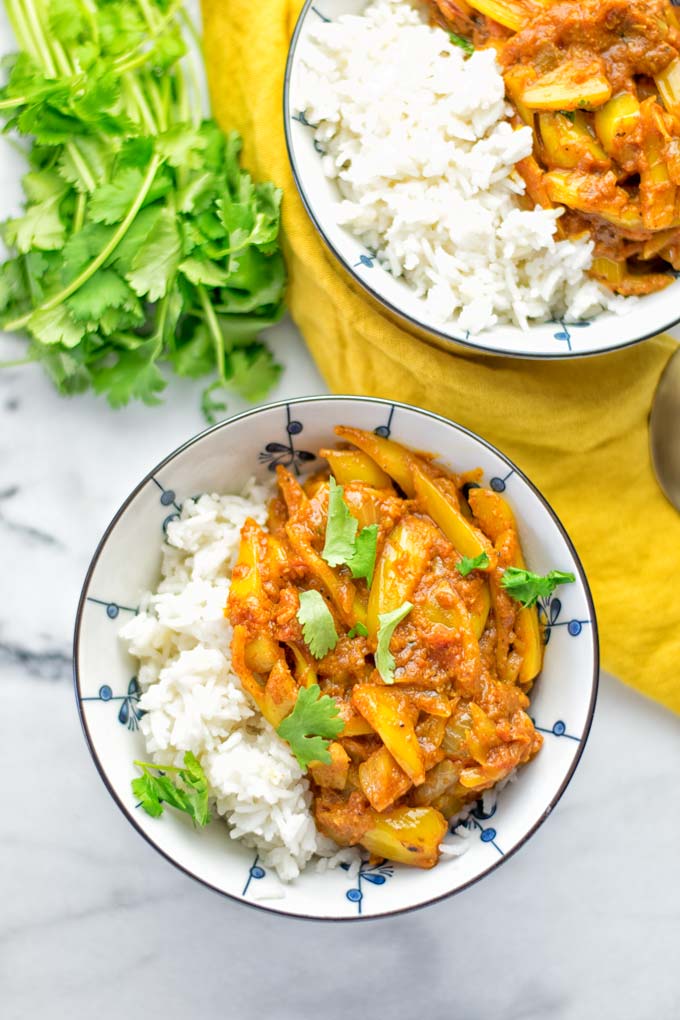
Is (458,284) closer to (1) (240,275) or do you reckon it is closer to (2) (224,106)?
(1) (240,275)

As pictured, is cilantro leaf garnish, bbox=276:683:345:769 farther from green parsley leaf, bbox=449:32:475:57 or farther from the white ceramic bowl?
green parsley leaf, bbox=449:32:475:57

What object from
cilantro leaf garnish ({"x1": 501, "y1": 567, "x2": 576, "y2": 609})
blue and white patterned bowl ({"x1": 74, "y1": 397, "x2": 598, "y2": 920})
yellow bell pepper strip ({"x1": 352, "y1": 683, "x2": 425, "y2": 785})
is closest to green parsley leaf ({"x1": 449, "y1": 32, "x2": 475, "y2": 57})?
blue and white patterned bowl ({"x1": 74, "y1": 397, "x2": 598, "y2": 920})

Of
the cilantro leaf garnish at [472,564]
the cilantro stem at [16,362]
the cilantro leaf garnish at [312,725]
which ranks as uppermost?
the cilantro stem at [16,362]

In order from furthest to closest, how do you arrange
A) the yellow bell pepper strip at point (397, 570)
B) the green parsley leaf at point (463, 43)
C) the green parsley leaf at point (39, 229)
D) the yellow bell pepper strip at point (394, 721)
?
the green parsley leaf at point (39, 229), the green parsley leaf at point (463, 43), the yellow bell pepper strip at point (397, 570), the yellow bell pepper strip at point (394, 721)

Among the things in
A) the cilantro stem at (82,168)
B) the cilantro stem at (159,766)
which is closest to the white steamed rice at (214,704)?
the cilantro stem at (159,766)

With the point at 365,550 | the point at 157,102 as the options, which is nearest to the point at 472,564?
the point at 365,550

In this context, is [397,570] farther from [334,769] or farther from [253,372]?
[253,372]

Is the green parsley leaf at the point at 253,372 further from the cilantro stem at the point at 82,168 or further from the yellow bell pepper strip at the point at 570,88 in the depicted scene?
the yellow bell pepper strip at the point at 570,88
